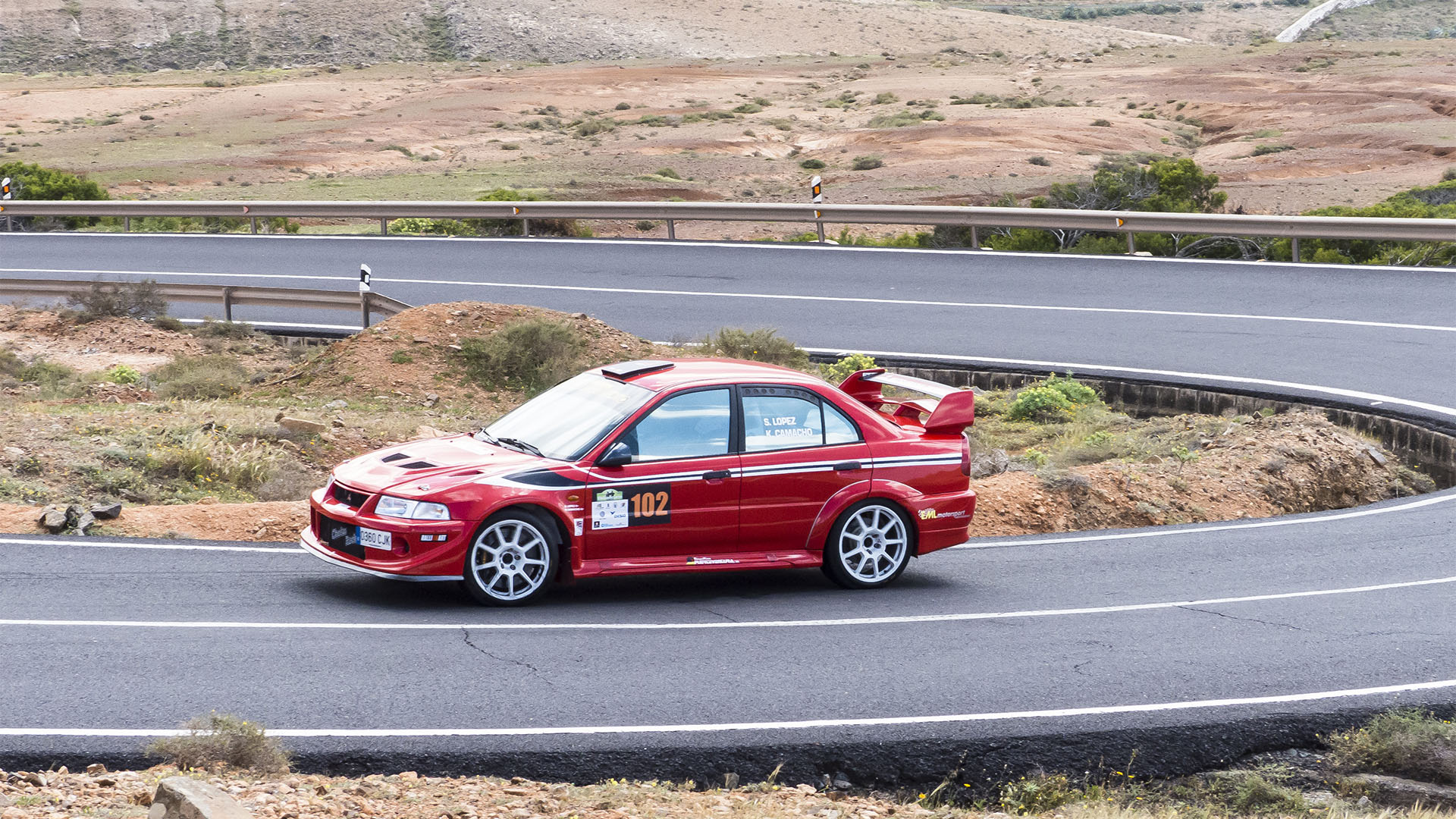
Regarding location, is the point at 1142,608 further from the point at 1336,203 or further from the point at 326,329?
the point at 1336,203

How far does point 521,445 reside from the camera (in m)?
9.70

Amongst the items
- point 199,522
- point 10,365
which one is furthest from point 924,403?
point 10,365

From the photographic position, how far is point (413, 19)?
110375 millimetres

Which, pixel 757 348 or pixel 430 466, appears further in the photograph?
pixel 757 348

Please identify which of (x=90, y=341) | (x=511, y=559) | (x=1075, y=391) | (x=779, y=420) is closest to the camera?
(x=511, y=559)

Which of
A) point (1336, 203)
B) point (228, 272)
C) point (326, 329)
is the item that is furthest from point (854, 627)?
point (1336, 203)

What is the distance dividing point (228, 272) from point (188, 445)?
45.4 ft

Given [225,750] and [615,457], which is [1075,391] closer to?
[615,457]

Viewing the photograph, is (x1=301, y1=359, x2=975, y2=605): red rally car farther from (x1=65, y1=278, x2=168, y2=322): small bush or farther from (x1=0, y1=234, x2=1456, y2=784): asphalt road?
(x1=65, y1=278, x2=168, y2=322): small bush

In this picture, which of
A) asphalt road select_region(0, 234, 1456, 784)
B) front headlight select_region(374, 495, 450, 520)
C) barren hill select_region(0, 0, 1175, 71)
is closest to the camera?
asphalt road select_region(0, 234, 1456, 784)

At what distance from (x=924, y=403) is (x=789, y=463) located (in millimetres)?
1690

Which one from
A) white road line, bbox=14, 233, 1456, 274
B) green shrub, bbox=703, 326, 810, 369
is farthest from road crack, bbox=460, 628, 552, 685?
white road line, bbox=14, 233, 1456, 274

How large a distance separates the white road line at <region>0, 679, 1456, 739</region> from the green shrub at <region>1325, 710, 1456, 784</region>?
1.58ft

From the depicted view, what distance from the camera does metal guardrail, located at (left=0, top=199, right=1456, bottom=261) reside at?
2328 cm
